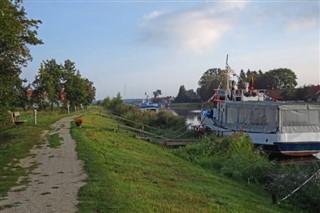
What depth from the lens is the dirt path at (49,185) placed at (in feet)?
26.5

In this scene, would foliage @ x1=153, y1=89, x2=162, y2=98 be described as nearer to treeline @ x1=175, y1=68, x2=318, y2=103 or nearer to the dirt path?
treeline @ x1=175, y1=68, x2=318, y2=103

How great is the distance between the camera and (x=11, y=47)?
634 inches

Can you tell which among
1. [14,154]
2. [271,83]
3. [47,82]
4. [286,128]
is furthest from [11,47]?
[271,83]

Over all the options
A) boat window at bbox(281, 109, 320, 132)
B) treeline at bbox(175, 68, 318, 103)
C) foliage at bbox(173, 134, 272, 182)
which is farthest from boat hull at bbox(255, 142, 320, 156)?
treeline at bbox(175, 68, 318, 103)

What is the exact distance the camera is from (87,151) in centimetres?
1584

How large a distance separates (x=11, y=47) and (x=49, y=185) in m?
8.19

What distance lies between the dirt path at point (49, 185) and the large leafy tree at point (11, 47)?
359 cm

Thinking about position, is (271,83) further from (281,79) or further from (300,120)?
(300,120)

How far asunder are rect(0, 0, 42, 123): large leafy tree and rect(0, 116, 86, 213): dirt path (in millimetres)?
3586

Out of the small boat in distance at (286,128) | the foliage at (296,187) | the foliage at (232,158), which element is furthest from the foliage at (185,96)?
the foliage at (296,187)

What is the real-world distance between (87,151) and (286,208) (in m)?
8.34

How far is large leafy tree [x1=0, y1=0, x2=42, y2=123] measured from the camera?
15.2m

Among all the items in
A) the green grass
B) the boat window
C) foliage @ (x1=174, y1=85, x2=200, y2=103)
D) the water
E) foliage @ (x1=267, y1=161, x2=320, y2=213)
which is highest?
foliage @ (x1=174, y1=85, x2=200, y2=103)

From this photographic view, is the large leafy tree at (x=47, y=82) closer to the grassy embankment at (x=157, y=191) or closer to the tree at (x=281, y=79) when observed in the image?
the grassy embankment at (x=157, y=191)
